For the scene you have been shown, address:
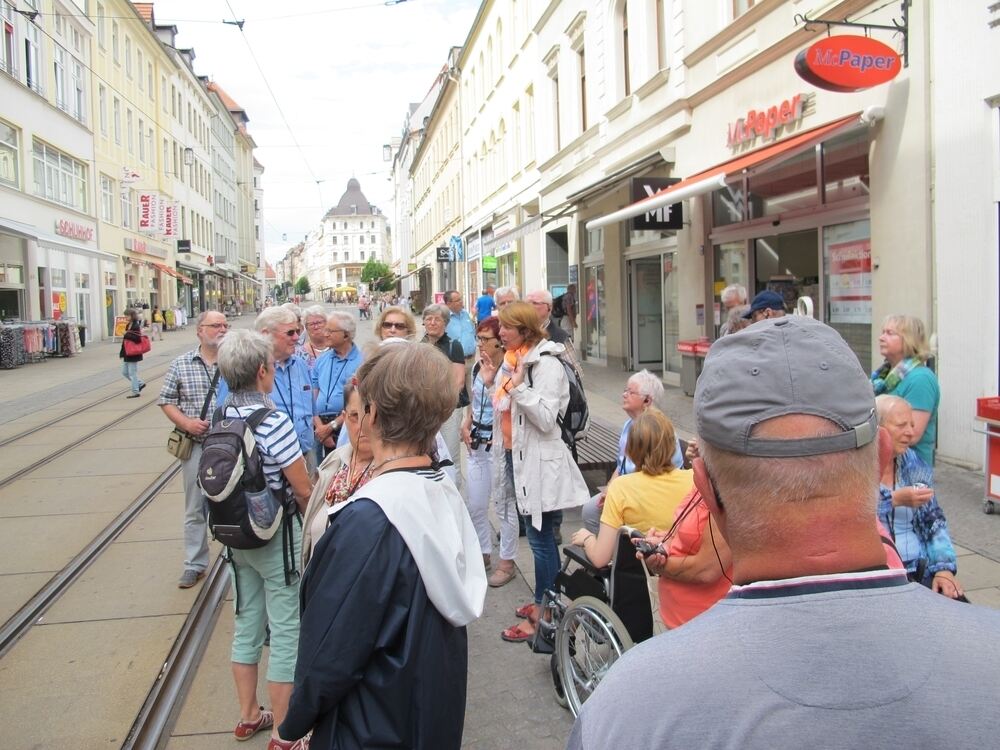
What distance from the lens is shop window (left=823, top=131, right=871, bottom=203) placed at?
8.55m

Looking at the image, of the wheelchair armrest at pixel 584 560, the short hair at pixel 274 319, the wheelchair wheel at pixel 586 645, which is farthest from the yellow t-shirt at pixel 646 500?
the short hair at pixel 274 319

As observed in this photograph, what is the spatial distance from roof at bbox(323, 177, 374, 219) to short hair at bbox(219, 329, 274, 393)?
16194cm

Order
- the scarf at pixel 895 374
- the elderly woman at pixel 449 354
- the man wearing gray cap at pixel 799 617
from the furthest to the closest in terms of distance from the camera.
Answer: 1. the elderly woman at pixel 449 354
2. the scarf at pixel 895 374
3. the man wearing gray cap at pixel 799 617

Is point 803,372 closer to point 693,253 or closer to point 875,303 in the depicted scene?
point 875,303

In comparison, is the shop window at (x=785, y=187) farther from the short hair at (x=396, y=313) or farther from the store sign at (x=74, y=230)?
the store sign at (x=74, y=230)

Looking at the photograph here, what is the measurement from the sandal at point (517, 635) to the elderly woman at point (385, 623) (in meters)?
2.29

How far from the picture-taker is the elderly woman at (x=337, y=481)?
2.37m

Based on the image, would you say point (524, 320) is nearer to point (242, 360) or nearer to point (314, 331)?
point (242, 360)

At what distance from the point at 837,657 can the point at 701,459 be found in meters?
0.38

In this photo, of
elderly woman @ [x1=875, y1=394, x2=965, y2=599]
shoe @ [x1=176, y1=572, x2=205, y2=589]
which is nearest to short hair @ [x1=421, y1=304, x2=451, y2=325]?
shoe @ [x1=176, y1=572, x2=205, y2=589]

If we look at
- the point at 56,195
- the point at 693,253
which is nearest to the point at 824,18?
the point at 693,253

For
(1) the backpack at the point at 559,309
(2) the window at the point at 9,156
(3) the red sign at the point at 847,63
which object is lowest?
(1) the backpack at the point at 559,309

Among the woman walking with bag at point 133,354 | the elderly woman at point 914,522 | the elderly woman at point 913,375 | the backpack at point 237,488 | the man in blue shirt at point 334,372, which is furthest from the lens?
the woman walking with bag at point 133,354

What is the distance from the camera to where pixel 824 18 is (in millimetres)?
8641
